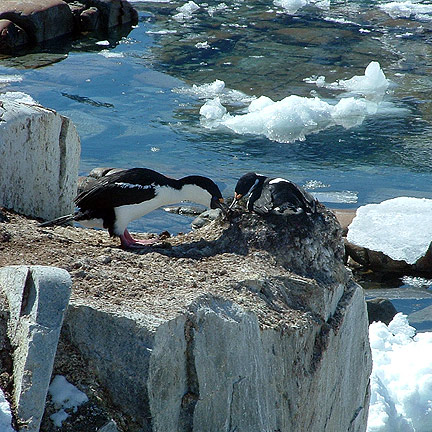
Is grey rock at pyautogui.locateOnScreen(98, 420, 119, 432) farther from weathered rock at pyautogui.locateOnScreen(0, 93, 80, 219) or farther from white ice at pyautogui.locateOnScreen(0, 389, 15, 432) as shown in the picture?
weathered rock at pyautogui.locateOnScreen(0, 93, 80, 219)

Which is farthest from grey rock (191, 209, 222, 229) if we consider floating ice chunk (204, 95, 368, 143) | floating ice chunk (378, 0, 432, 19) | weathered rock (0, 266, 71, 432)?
floating ice chunk (378, 0, 432, 19)

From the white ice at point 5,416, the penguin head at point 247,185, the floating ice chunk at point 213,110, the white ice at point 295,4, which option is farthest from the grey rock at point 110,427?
the white ice at point 295,4

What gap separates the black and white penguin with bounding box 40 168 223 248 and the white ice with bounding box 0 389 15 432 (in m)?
2.16

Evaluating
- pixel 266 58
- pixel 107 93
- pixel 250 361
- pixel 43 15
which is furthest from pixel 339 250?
pixel 43 15

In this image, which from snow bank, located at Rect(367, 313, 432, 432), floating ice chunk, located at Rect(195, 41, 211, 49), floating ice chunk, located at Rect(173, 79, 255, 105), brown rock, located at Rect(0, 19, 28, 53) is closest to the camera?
snow bank, located at Rect(367, 313, 432, 432)

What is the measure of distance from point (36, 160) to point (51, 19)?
38.7 feet

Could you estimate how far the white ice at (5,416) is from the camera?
2.68m

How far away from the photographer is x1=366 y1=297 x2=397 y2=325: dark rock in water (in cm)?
747

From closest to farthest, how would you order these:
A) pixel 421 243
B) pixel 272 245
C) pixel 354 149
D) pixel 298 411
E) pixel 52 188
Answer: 1. pixel 298 411
2. pixel 272 245
3. pixel 52 188
4. pixel 421 243
5. pixel 354 149

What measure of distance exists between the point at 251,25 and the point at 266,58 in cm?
291

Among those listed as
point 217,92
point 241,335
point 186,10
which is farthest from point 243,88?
point 241,335

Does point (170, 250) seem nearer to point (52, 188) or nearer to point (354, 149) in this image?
point (52, 188)

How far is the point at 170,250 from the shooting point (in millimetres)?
4531

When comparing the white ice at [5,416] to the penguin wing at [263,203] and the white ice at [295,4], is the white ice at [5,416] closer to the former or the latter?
the penguin wing at [263,203]
